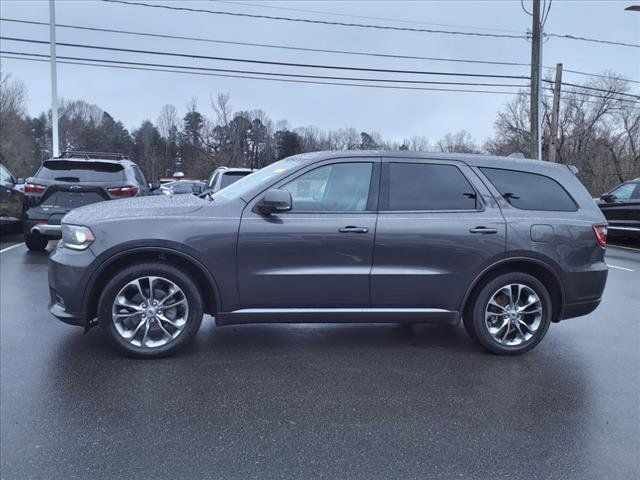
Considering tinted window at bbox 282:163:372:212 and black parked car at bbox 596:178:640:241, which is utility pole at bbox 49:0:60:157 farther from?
black parked car at bbox 596:178:640:241

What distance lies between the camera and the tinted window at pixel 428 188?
4820mm

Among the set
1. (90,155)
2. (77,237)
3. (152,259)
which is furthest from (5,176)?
(152,259)

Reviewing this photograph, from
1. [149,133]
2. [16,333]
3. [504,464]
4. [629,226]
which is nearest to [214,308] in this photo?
[16,333]

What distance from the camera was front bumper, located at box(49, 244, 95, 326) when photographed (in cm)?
435

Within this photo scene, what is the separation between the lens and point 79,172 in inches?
360

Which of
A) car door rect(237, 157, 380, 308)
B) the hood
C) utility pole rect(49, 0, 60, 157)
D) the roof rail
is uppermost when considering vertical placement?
utility pole rect(49, 0, 60, 157)

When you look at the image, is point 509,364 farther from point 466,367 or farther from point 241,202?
point 241,202

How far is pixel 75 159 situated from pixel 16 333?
4.81 meters

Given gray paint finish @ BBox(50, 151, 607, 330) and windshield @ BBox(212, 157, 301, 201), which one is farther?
windshield @ BBox(212, 157, 301, 201)

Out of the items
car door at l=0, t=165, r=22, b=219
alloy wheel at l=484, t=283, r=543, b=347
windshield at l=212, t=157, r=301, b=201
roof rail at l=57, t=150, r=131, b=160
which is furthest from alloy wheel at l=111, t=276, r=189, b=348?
car door at l=0, t=165, r=22, b=219

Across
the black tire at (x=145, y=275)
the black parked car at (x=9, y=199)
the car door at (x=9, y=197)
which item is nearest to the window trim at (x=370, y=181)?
the black tire at (x=145, y=275)

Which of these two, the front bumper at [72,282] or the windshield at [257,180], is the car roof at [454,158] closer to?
the windshield at [257,180]

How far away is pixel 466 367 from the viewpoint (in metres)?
4.60

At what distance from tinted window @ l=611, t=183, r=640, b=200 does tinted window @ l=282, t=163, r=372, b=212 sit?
11.1m
